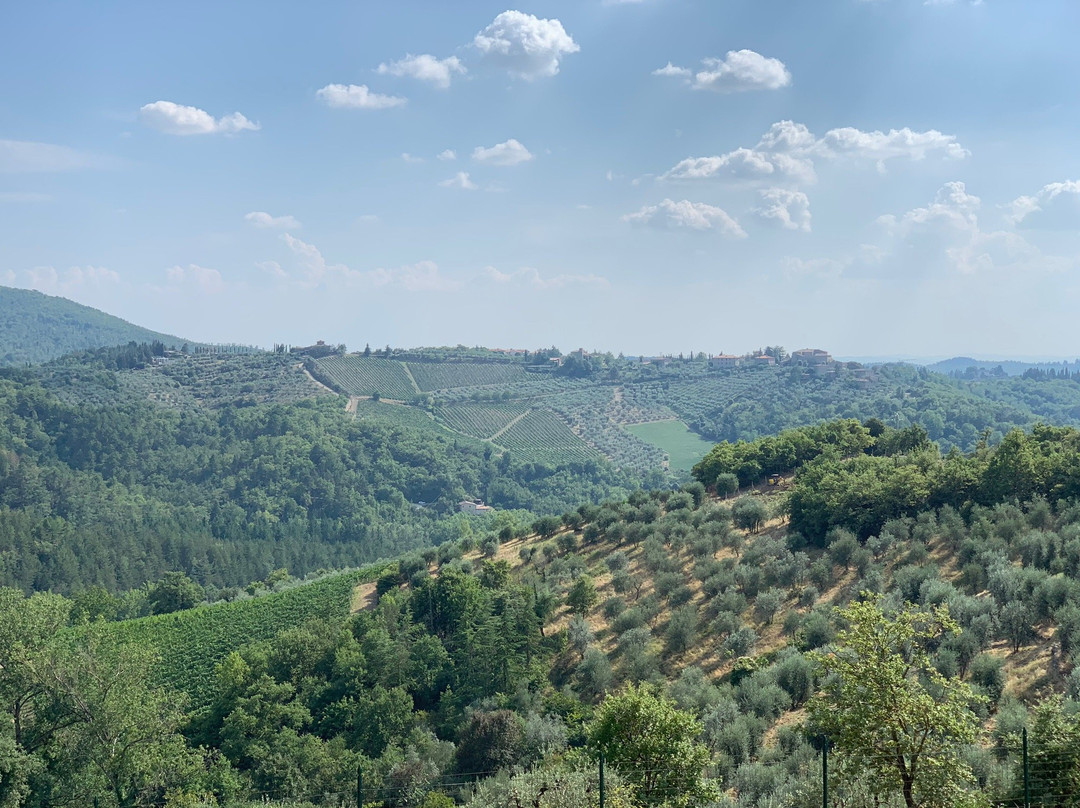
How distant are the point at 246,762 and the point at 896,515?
29.1m

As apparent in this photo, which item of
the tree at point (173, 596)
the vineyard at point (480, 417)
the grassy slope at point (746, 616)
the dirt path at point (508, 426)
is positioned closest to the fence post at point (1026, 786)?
the grassy slope at point (746, 616)

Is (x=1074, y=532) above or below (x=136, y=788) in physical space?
above

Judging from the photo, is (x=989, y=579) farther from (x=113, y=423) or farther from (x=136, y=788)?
(x=113, y=423)

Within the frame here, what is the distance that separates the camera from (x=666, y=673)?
98.9 ft

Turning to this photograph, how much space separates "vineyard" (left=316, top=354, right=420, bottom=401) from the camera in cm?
18088

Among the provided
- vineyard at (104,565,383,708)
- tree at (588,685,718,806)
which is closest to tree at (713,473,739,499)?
vineyard at (104,565,383,708)

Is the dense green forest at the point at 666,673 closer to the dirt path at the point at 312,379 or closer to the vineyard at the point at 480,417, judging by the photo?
the vineyard at the point at 480,417

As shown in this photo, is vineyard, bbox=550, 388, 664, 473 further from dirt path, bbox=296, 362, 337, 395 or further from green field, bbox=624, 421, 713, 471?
dirt path, bbox=296, 362, 337, 395

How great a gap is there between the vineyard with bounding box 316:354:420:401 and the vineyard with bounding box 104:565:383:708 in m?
127

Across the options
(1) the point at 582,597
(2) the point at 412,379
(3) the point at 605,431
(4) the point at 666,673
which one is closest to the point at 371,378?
(2) the point at 412,379

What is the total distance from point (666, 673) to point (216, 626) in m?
30.4

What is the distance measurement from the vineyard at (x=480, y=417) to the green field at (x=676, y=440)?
25.4 metres

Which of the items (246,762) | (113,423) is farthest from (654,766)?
(113,423)

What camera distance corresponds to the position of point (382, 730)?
1245 inches
